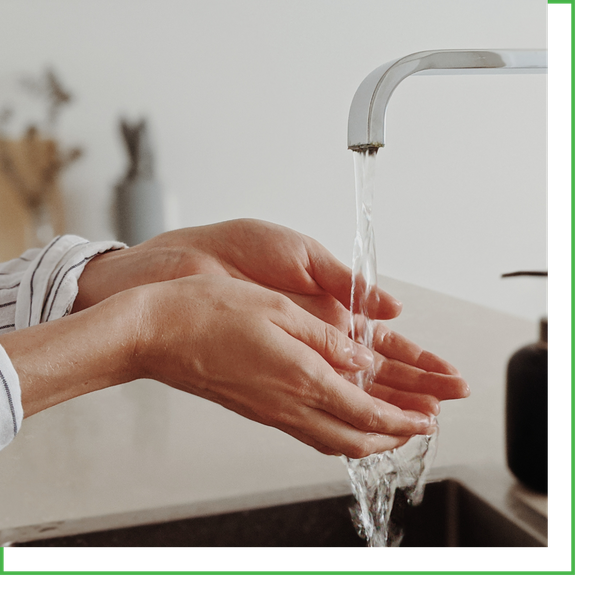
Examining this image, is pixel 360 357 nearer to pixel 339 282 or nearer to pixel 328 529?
pixel 339 282

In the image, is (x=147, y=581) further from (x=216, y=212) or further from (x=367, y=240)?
(x=216, y=212)

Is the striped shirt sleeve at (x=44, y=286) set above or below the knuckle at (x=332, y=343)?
above

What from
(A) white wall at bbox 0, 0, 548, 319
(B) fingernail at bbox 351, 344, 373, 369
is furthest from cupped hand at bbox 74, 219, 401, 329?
(A) white wall at bbox 0, 0, 548, 319

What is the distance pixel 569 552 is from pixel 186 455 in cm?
45

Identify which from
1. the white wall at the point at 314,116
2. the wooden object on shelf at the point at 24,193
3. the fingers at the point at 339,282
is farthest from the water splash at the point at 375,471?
the wooden object on shelf at the point at 24,193

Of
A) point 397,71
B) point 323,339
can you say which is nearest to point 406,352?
point 323,339

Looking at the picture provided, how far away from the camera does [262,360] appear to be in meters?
0.45

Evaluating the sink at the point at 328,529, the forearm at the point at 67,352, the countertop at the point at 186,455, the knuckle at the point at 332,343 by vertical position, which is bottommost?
the sink at the point at 328,529

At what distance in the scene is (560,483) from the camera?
59 centimetres

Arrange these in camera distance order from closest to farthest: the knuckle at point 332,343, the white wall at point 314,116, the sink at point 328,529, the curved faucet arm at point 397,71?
1. the curved faucet arm at point 397,71
2. the knuckle at point 332,343
3. the sink at point 328,529
4. the white wall at point 314,116

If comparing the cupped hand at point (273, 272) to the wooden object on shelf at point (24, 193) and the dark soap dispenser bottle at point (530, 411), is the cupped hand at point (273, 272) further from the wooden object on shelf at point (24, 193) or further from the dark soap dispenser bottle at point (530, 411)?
the wooden object on shelf at point (24, 193)

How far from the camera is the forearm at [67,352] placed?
39cm

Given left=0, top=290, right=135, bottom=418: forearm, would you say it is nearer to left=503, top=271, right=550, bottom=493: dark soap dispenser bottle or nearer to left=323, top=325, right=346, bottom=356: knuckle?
left=323, top=325, right=346, bottom=356: knuckle

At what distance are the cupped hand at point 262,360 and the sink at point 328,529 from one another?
0.58 ft
